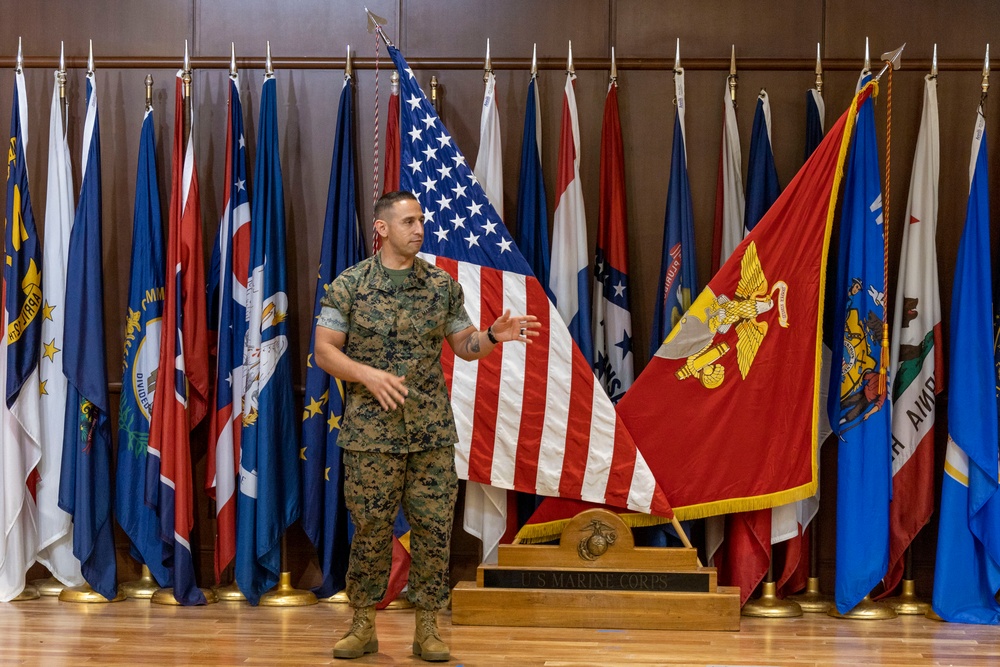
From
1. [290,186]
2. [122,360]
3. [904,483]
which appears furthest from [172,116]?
[904,483]

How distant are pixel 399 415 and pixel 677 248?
1590 millimetres

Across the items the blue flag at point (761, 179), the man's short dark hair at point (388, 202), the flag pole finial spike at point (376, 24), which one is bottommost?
the man's short dark hair at point (388, 202)

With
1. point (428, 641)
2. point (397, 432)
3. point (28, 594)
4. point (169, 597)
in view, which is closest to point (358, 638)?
point (428, 641)

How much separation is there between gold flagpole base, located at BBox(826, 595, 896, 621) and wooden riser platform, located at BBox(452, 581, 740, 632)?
0.54 m

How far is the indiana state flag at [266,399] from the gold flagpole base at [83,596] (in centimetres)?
59

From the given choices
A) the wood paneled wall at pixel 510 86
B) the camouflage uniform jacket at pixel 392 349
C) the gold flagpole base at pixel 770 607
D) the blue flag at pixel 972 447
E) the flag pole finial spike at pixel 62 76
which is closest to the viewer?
the camouflage uniform jacket at pixel 392 349

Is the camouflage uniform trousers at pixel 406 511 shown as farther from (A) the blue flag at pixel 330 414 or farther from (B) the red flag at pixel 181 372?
(B) the red flag at pixel 181 372

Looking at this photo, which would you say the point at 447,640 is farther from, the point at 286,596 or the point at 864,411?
the point at 864,411

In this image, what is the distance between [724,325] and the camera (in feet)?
13.3

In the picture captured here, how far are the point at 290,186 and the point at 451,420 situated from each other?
5.49 feet

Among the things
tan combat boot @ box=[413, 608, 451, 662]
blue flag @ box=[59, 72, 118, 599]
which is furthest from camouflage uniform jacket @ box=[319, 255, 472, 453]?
blue flag @ box=[59, 72, 118, 599]

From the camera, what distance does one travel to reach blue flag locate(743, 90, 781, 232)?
4.25m

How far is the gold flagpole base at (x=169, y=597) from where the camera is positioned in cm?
428

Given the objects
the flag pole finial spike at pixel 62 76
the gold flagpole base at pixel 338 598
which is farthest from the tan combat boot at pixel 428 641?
the flag pole finial spike at pixel 62 76
